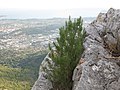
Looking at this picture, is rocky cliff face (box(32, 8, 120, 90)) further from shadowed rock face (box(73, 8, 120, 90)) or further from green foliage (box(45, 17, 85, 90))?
green foliage (box(45, 17, 85, 90))

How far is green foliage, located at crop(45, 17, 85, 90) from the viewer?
54.9 ft

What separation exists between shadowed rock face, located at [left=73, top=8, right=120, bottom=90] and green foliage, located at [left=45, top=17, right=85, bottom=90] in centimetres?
71

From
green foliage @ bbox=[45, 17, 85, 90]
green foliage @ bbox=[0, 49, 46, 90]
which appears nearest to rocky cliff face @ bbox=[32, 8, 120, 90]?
green foliage @ bbox=[45, 17, 85, 90]

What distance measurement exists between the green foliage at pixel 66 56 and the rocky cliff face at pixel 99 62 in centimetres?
62

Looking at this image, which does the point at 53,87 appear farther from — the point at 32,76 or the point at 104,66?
the point at 32,76

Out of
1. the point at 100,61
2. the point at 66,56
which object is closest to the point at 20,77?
the point at 66,56

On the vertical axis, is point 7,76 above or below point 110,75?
below

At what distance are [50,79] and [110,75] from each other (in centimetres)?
542

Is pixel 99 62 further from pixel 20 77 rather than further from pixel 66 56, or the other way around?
pixel 20 77

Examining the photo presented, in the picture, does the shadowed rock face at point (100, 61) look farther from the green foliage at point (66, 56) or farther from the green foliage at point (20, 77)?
the green foliage at point (20, 77)

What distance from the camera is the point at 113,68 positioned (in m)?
13.5

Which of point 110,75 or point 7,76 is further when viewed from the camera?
point 7,76

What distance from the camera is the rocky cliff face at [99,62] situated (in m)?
13.2

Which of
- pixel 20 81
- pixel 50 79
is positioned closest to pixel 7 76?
pixel 20 81
